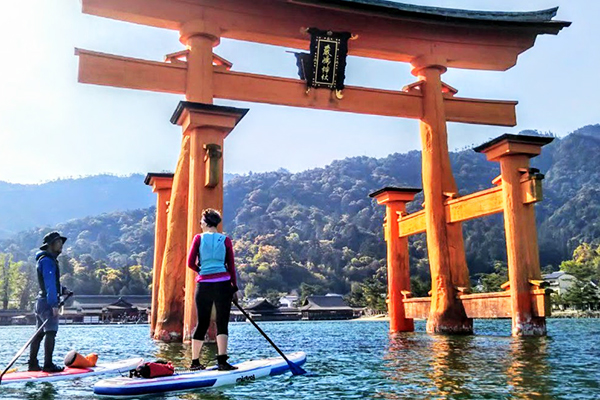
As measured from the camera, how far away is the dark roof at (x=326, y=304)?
69.6 meters

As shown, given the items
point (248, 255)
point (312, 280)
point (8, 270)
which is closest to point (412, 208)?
point (312, 280)

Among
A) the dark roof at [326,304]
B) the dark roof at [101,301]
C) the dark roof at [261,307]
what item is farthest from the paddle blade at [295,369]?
the dark roof at [101,301]

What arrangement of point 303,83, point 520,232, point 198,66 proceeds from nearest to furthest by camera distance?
point 520,232 < point 198,66 < point 303,83

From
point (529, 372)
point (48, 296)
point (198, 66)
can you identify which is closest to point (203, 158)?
point (198, 66)

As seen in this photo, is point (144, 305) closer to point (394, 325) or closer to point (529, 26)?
point (394, 325)

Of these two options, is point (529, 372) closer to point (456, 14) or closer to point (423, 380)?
point (423, 380)

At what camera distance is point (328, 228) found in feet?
433

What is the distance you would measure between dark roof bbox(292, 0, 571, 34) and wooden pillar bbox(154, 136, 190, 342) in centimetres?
575

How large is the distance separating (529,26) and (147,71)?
10.5m

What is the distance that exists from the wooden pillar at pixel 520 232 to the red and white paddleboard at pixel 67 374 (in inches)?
332

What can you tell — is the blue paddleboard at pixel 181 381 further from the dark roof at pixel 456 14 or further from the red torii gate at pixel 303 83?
the dark roof at pixel 456 14

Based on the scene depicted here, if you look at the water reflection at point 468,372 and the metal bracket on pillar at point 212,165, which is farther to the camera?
the metal bracket on pillar at point 212,165

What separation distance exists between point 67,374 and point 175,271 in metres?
6.03

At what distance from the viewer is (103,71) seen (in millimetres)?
12344
